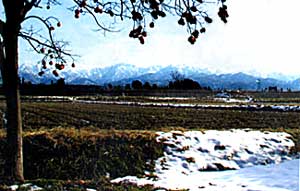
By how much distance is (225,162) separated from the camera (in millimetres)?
12539

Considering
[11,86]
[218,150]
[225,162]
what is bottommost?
[225,162]

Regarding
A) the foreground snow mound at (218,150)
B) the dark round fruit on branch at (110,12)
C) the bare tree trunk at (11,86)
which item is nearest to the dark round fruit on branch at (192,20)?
the dark round fruit on branch at (110,12)

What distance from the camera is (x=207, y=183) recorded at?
977 cm

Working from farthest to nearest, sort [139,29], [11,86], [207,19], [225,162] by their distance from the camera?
[225,162] → [11,86] → [139,29] → [207,19]

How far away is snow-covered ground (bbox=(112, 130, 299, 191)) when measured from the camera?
965cm

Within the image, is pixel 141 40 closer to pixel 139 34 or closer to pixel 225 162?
pixel 139 34

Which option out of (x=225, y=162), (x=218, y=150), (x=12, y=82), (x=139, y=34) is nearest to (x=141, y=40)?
(x=139, y=34)

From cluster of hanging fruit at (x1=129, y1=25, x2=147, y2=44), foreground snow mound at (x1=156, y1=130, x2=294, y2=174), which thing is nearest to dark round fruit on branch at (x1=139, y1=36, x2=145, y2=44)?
cluster of hanging fruit at (x1=129, y1=25, x2=147, y2=44)

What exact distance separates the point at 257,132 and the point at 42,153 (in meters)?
6.94

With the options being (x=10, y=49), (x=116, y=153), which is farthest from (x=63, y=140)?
(x=10, y=49)

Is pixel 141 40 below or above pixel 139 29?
below

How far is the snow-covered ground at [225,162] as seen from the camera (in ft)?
31.7

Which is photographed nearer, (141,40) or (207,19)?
(207,19)

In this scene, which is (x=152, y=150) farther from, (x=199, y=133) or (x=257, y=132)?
(x=257, y=132)
